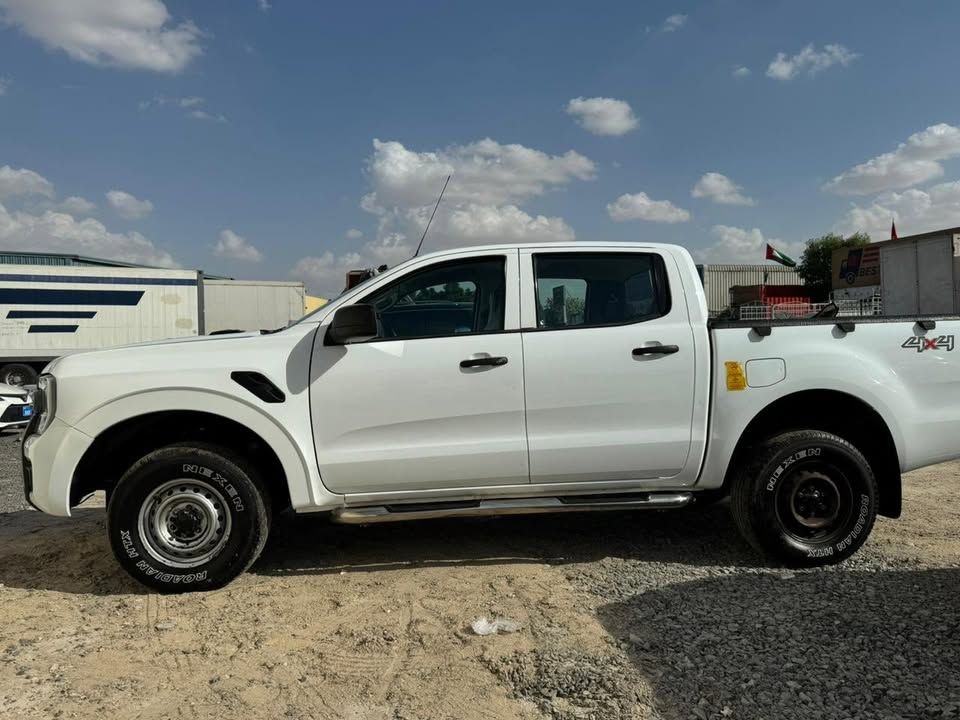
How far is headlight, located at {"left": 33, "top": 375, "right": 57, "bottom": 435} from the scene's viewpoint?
3.70 meters

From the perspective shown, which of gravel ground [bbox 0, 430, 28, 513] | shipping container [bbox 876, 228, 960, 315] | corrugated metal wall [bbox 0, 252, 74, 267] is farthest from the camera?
corrugated metal wall [bbox 0, 252, 74, 267]

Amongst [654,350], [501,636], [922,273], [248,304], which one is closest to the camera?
[501,636]

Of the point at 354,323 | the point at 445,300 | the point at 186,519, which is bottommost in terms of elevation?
the point at 186,519

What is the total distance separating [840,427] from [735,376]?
0.92 m

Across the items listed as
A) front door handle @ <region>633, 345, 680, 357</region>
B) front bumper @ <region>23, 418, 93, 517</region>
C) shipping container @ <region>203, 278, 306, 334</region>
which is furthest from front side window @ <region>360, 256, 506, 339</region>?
shipping container @ <region>203, 278, 306, 334</region>

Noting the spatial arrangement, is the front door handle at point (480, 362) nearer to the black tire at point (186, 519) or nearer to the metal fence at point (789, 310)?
the black tire at point (186, 519)

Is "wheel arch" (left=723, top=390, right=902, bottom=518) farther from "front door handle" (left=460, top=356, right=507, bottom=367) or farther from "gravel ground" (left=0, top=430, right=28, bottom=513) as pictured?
"gravel ground" (left=0, top=430, right=28, bottom=513)

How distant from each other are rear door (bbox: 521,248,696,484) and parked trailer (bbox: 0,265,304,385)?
50.6 ft

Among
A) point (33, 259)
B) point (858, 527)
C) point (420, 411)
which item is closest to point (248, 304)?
point (420, 411)

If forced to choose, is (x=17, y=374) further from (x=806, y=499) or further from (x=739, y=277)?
(x=739, y=277)

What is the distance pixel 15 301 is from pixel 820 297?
4317cm

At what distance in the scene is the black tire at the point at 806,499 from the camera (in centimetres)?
390

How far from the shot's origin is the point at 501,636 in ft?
10.4

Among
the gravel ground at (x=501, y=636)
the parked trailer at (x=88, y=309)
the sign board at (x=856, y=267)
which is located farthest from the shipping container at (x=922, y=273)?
Result: the parked trailer at (x=88, y=309)
